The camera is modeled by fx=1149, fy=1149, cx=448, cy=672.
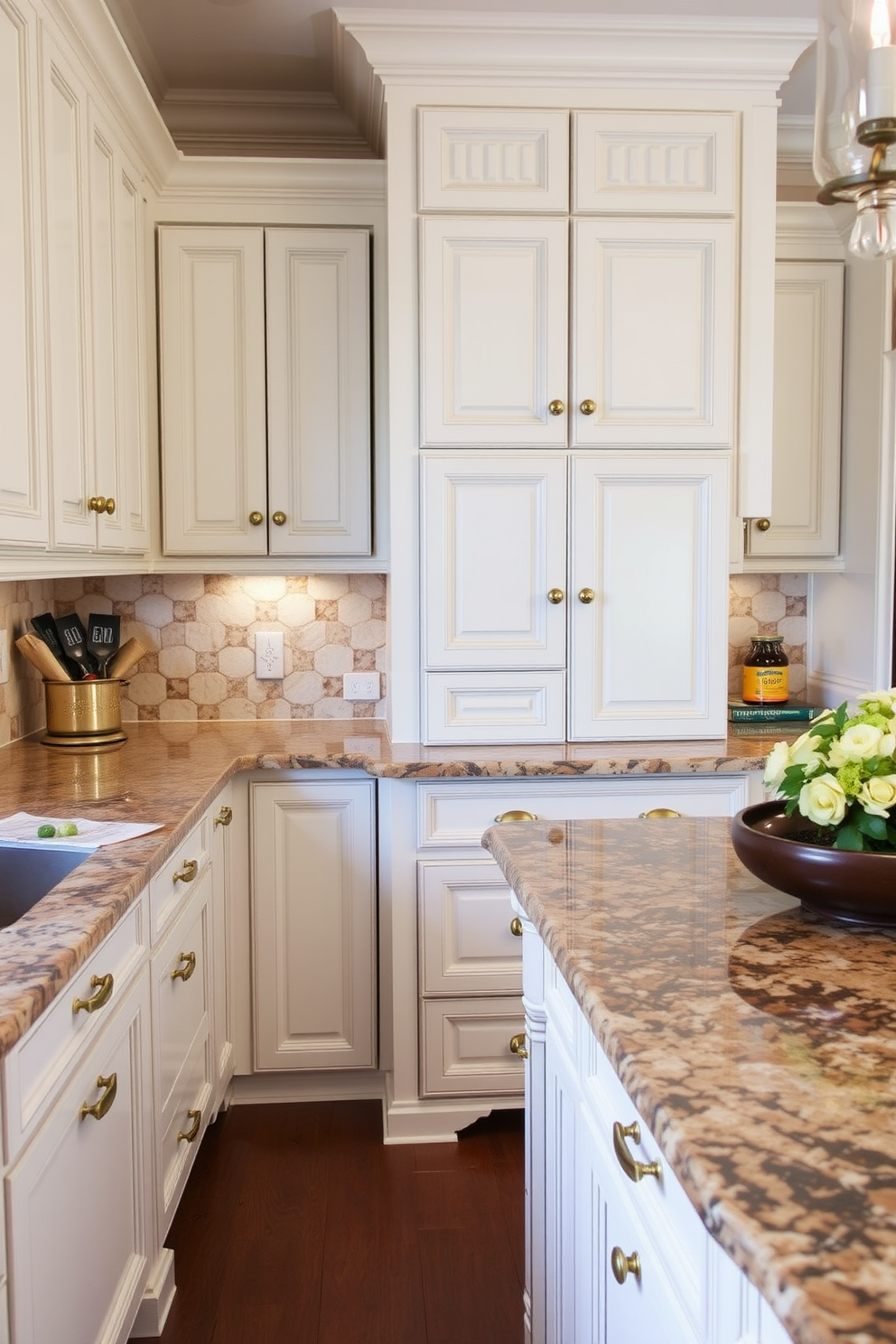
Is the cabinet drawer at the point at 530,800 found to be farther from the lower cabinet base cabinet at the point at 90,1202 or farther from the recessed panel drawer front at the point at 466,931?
the lower cabinet base cabinet at the point at 90,1202


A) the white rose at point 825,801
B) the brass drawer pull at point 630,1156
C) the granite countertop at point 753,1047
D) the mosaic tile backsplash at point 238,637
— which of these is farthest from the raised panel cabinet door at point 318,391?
the brass drawer pull at point 630,1156

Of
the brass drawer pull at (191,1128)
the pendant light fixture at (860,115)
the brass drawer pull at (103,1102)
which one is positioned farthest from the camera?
the brass drawer pull at (191,1128)

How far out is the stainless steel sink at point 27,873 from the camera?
186 centimetres

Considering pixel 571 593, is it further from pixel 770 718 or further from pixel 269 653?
pixel 269 653

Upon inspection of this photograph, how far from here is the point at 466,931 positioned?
2.74m

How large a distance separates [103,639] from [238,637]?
42cm

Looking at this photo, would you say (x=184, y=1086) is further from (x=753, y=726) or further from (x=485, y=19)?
(x=485, y=19)

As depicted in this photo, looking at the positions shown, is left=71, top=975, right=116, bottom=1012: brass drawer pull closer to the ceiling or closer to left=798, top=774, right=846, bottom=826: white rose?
left=798, top=774, right=846, bottom=826: white rose

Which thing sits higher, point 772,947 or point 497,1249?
point 772,947

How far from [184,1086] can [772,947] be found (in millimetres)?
1404

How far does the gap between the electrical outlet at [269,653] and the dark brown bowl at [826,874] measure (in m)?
2.14

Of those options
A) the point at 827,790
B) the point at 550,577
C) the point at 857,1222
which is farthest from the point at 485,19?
the point at 857,1222

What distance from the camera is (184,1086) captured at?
2232mm

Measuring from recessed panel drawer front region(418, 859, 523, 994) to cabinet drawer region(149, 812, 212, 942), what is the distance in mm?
547
